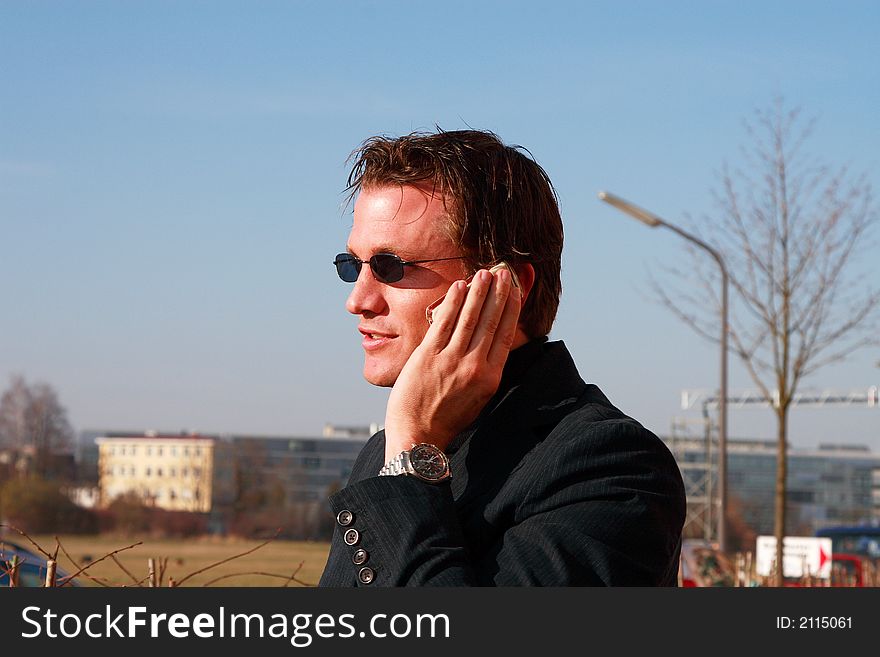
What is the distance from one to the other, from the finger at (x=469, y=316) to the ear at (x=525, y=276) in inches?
11.6

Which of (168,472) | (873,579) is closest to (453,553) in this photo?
(873,579)

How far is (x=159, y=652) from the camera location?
7.34 ft

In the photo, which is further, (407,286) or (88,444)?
(88,444)

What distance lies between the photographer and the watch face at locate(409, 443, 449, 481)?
2.33m

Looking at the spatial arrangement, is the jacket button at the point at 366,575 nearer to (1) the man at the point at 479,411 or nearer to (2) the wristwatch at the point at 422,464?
(1) the man at the point at 479,411

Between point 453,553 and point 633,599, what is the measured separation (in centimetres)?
34

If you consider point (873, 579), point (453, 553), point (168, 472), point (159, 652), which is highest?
point (453, 553)

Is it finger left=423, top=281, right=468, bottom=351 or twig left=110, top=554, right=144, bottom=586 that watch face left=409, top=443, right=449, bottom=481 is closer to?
finger left=423, top=281, right=468, bottom=351

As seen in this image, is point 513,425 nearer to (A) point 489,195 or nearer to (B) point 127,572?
(A) point 489,195

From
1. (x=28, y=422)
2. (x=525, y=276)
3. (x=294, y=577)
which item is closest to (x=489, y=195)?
(x=525, y=276)

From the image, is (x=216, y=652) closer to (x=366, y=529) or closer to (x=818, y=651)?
(x=366, y=529)

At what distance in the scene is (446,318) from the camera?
2.40 m

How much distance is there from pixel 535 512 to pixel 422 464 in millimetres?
236

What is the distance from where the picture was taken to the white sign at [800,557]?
12531 millimetres
